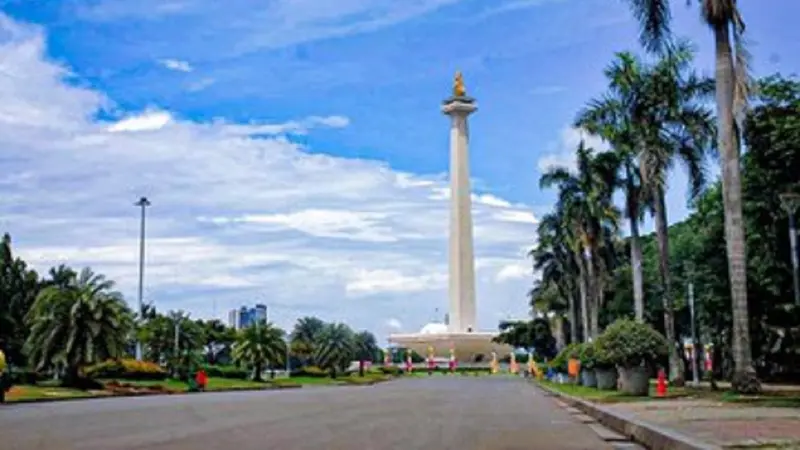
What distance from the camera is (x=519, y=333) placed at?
13050 cm

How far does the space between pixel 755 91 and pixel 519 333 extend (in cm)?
10413

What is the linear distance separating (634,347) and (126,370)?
3771 centimetres

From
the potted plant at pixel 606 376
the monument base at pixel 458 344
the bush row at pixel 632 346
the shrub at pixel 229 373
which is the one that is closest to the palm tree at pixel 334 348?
the shrub at pixel 229 373

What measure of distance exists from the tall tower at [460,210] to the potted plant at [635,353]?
85030mm

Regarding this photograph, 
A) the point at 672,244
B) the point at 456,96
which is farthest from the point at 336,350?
the point at 456,96

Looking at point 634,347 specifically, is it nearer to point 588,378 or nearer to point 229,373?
point 588,378

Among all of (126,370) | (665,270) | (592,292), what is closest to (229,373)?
(126,370)

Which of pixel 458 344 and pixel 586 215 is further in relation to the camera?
pixel 458 344

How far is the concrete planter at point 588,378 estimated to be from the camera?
149 ft

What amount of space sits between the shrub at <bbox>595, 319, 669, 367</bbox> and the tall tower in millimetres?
84988

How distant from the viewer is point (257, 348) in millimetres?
73312

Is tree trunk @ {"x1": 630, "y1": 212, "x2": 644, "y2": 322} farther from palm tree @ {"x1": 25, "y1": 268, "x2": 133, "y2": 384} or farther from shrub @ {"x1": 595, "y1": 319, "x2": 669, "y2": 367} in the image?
palm tree @ {"x1": 25, "y1": 268, "x2": 133, "y2": 384}

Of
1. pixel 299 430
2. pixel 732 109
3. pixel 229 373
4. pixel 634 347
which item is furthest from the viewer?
pixel 229 373

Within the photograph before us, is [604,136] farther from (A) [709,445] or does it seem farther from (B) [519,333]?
(B) [519,333]
